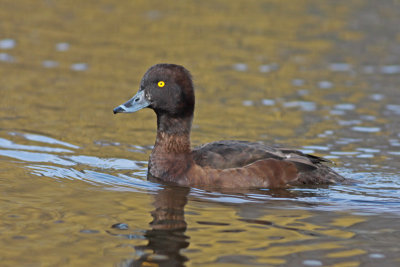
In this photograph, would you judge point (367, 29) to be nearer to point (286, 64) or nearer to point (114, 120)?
point (286, 64)

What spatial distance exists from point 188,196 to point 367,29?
44.3 feet

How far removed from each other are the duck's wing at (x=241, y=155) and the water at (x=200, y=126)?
39 cm

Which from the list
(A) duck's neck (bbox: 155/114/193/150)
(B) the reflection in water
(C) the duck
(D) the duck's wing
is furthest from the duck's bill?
(B) the reflection in water

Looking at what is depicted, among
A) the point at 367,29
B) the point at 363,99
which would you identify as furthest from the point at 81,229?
the point at 367,29

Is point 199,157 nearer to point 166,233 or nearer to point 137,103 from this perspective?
point 137,103

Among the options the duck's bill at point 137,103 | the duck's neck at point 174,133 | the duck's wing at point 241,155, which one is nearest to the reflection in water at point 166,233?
the duck's wing at point 241,155

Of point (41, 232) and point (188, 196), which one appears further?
point (188, 196)

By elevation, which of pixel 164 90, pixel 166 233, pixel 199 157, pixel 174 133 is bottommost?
pixel 166 233

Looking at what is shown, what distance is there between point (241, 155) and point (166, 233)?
2.27 meters

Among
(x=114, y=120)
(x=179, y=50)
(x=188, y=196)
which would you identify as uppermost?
(x=179, y=50)

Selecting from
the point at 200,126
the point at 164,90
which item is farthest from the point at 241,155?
the point at 200,126

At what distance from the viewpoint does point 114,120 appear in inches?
472

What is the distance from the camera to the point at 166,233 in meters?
6.59

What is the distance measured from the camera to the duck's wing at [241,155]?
8.60 m
